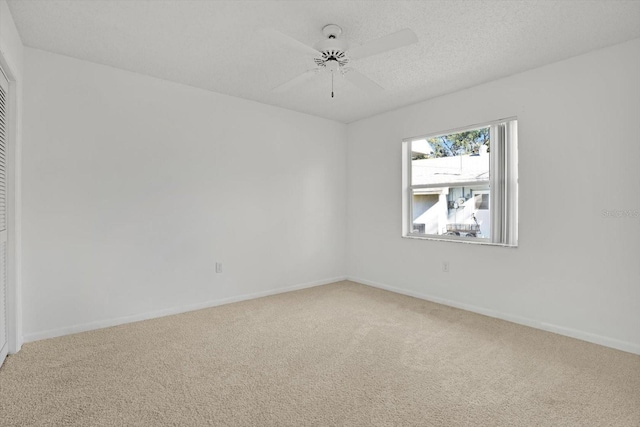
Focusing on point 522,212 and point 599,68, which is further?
point 522,212

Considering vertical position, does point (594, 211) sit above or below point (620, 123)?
below

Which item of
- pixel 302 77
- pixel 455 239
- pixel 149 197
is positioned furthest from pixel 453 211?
pixel 149 197

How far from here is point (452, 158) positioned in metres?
3.90

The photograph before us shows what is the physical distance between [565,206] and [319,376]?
8.15ft

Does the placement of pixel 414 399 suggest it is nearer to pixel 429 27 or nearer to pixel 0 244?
pixel 429 27

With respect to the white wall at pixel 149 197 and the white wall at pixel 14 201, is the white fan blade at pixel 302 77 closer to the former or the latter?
the white wall at pixel 149 197

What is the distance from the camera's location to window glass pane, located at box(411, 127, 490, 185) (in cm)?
360

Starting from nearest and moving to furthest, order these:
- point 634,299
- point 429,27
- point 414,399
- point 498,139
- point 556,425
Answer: point 556,425
point 414,399
point 429,27
point 634,299
point 498,139

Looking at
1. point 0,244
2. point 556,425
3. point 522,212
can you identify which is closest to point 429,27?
point 522,212

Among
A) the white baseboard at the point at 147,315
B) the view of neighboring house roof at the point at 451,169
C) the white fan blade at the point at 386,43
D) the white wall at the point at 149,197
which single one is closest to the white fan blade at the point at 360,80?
the white fan blade at the point at 386,43

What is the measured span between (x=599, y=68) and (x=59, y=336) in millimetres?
4907

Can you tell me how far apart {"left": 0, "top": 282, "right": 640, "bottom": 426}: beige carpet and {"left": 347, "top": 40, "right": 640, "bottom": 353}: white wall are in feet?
0.92

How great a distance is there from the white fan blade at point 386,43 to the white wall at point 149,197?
2.12m

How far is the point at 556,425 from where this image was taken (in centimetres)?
172
